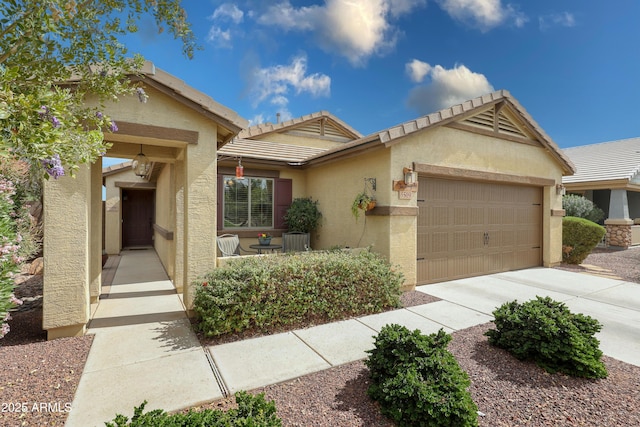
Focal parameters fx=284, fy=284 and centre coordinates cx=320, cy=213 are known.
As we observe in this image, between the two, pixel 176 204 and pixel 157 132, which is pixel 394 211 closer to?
pixel 157 132

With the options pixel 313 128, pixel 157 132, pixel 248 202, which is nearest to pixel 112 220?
pixel 248 202

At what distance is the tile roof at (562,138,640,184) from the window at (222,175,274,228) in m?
15.2

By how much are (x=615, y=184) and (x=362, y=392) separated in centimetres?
1696

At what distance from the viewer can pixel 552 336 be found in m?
3.20

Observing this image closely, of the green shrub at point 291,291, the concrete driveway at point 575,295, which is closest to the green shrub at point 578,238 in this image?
the concrete driveway at point 575,295

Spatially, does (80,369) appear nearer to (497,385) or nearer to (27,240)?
(497,385)

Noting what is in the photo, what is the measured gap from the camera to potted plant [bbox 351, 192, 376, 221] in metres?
6.29

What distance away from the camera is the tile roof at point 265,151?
8.38m

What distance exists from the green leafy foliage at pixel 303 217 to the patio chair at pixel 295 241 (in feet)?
0.85

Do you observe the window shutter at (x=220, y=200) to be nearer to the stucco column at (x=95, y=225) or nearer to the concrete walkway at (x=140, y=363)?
the concrete walkway at (x=140, y=363)

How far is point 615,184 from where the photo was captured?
514 inches

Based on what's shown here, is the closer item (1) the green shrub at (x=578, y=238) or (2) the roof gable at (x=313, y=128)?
(1) the green shrub at (x=578, y=238)

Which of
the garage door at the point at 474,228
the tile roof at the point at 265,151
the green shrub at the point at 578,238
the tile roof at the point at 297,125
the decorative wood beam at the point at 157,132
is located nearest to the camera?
the decorative wood beam at the point at 157,132

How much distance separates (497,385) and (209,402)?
9.40 feet
